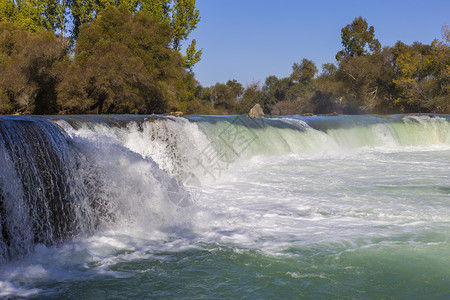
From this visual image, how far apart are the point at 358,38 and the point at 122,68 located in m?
29.8

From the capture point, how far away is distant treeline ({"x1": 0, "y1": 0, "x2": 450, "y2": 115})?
18.9m

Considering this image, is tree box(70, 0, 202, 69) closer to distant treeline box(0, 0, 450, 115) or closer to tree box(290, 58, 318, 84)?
distant treeline box(0, 0, 450, 115)

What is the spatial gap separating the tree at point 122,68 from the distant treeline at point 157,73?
5 centimetres

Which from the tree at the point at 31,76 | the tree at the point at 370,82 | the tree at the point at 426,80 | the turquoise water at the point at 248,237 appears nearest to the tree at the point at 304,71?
the tree at the point at 370,82

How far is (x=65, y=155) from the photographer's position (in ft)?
18.3

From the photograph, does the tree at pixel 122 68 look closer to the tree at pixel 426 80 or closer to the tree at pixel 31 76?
the tree at pixel 31 76

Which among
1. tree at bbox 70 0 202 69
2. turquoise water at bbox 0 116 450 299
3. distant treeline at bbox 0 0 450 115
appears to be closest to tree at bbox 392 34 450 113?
distant treeline at bbox 0 0 450 115

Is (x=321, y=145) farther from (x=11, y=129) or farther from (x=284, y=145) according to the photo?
(x=11, y=129)

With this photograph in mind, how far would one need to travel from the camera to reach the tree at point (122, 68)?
62.8ft

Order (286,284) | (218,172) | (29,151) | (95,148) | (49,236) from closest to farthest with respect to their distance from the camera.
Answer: (286,284)
(49,236)
(29,151)
(95,148)
(218,172)

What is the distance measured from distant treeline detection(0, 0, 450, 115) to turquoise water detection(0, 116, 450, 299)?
1078 cm

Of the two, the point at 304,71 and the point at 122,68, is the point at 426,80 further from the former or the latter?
the point at 122,68

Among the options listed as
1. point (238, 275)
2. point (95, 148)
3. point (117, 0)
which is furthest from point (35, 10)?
point (238, 275)

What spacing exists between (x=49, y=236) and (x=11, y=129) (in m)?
1.41
